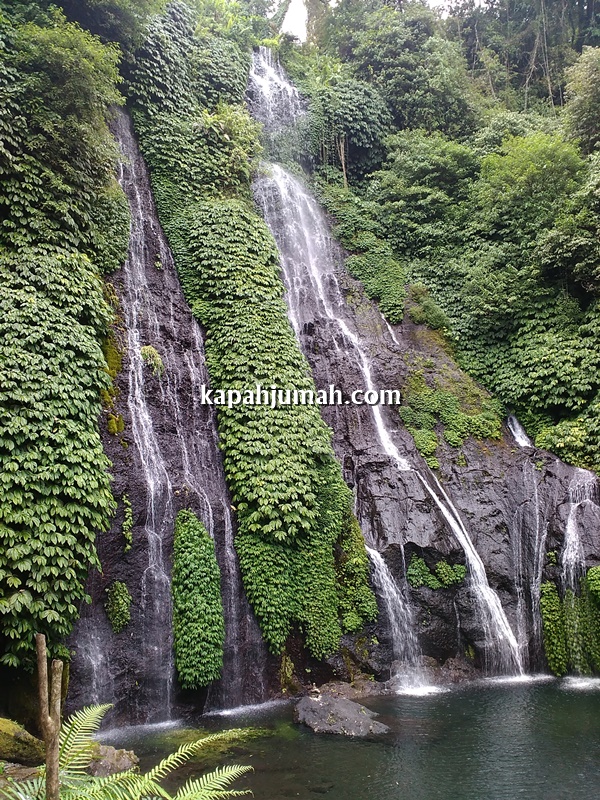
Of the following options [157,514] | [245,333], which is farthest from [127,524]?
[245,333]

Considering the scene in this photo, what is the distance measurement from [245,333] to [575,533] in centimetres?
865

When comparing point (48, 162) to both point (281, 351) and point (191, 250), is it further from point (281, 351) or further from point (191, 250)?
point (281, 351)

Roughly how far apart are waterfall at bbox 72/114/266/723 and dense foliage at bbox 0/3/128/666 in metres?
0.76

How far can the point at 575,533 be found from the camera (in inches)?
471

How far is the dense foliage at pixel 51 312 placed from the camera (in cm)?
795

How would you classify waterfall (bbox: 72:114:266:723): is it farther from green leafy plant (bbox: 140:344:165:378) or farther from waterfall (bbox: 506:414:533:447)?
waterfall (bbox: 506:414:533:447)

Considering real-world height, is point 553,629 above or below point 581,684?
above

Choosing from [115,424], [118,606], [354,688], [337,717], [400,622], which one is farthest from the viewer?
[400,622]

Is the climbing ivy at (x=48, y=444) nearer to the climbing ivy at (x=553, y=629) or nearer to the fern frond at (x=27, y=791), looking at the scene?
the fern frond at (x=27, y=791)

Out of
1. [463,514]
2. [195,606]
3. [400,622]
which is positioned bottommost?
[400,622]

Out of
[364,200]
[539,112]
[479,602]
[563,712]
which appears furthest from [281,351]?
[539,112]

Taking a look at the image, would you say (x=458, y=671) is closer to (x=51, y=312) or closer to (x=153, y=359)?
(x=153, y=359)

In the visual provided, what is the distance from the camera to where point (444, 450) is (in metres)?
13.8

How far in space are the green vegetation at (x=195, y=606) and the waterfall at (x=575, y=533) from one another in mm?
7302
